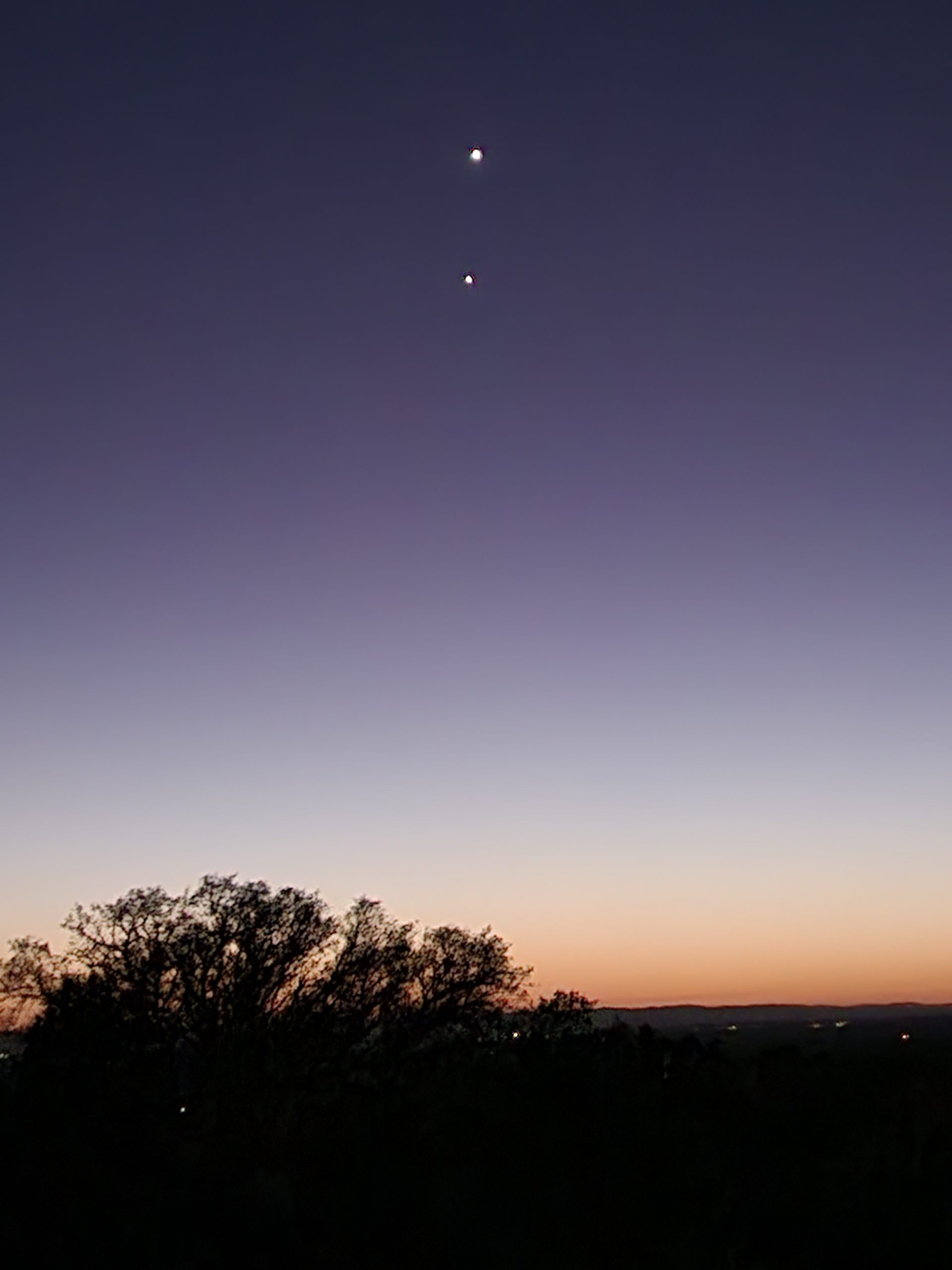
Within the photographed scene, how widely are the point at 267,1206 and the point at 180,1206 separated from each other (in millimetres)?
771

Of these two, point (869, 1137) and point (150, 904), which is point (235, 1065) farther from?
point (150, 904)

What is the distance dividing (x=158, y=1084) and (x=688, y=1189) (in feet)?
21.8

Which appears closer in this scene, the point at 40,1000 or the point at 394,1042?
the point at 394,1042

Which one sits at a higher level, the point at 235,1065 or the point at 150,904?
the point at 150,904

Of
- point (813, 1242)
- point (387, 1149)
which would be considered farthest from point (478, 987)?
point (813, 1242)

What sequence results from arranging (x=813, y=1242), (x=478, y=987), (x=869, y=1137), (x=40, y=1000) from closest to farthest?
(x=813, y=1242)
(x=869, y=1137)
(x=40, y=1000)
(x=478, y=987)

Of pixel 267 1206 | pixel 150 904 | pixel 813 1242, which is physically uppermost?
pixel 150 904

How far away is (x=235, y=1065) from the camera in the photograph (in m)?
15.9

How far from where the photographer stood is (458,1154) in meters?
14.2

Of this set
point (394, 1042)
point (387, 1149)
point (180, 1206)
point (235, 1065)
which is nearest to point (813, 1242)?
point (387, 1149)

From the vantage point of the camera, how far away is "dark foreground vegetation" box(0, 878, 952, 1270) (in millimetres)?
10328

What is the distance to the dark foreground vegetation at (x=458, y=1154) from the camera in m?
10.3

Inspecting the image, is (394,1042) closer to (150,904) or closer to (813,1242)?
(150,904)

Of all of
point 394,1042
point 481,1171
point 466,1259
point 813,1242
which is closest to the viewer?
point 466,1259
